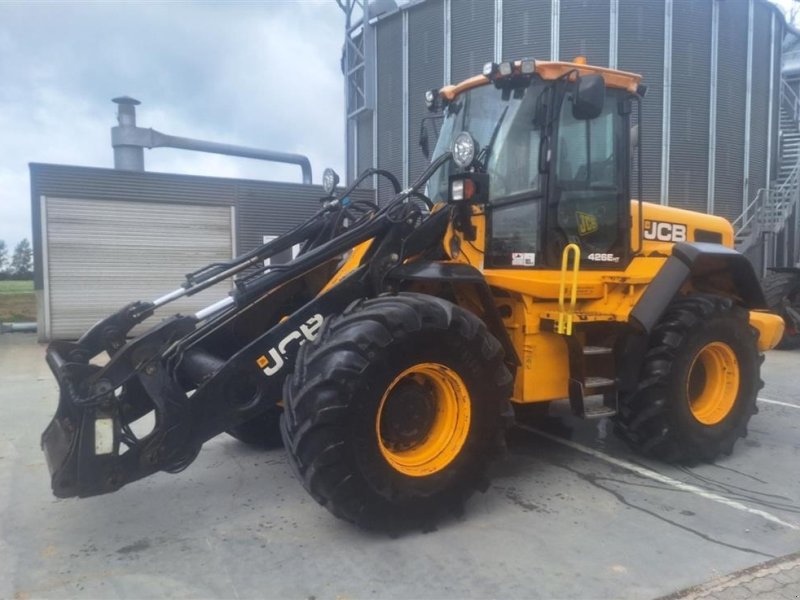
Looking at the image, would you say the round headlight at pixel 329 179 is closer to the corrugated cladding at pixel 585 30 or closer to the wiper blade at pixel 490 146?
the wiper blade at pixel 490 146

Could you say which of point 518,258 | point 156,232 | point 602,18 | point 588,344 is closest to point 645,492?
point 588,344

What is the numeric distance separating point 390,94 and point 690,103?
26.3ft

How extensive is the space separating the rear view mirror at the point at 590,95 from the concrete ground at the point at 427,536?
93.0 inches

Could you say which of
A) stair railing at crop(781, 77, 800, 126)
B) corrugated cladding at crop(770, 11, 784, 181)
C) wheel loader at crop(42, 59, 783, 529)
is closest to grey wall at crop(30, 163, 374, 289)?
wheel loader at crop(42, 59, 783, 529)

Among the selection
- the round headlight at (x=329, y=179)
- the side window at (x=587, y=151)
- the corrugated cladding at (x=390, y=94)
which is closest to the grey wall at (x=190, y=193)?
the corrugated cladding at (x=390, y=94)

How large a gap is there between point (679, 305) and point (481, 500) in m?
2.17

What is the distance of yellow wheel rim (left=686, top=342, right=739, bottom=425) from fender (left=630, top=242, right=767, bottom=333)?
2.02ft

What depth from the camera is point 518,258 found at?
15.4 feet

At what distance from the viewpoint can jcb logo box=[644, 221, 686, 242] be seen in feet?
18.1

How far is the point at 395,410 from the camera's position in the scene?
12.6ft

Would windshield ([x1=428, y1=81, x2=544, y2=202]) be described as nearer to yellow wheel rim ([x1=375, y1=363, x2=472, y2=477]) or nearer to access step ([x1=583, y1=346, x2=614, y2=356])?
access step ([x1=583, y1=346, x2=614, y2=356])

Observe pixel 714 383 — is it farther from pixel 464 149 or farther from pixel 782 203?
pixel 782 203

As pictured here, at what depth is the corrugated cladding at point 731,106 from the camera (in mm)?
17031

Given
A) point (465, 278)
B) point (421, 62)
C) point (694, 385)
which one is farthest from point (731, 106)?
point (465, 278)
